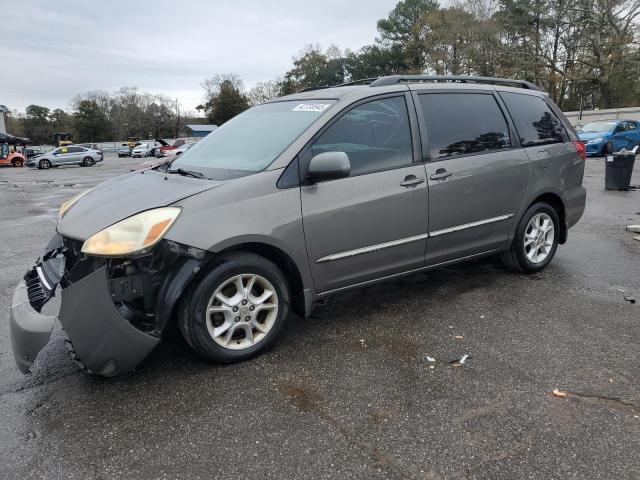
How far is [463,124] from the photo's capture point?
417 centimetres

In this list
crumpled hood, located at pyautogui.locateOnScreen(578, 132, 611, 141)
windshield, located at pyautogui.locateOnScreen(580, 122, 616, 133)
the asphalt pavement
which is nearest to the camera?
the asphalt pavement

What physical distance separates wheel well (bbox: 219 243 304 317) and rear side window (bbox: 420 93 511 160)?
1521 mm

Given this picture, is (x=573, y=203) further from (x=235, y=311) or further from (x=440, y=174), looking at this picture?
(x=235, y=311)

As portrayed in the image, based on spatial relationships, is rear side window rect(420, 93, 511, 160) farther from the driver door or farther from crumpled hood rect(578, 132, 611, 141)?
crumpled hood rect(578, 132, 611, 141)

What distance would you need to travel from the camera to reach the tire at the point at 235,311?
9.59 ft

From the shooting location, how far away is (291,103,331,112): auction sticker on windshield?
3.58 metres

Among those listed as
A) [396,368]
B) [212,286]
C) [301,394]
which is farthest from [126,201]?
[396,368]

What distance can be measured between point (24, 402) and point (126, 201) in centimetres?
132

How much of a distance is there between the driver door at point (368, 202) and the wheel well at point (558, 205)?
1.72 metres

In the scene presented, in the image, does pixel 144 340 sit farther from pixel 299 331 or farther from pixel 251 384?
pixel 299 331

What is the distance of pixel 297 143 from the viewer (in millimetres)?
3357

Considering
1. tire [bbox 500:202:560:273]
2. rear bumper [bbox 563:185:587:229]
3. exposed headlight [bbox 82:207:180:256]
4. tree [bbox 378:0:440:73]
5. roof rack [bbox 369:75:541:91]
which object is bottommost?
tire [bbox 500:202:560:273]

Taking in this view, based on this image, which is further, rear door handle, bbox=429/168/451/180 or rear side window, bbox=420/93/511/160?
rear side window, bbox=420/93/511/160

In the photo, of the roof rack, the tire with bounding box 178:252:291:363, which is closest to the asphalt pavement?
the tire with bounding box 178:252:291:363
